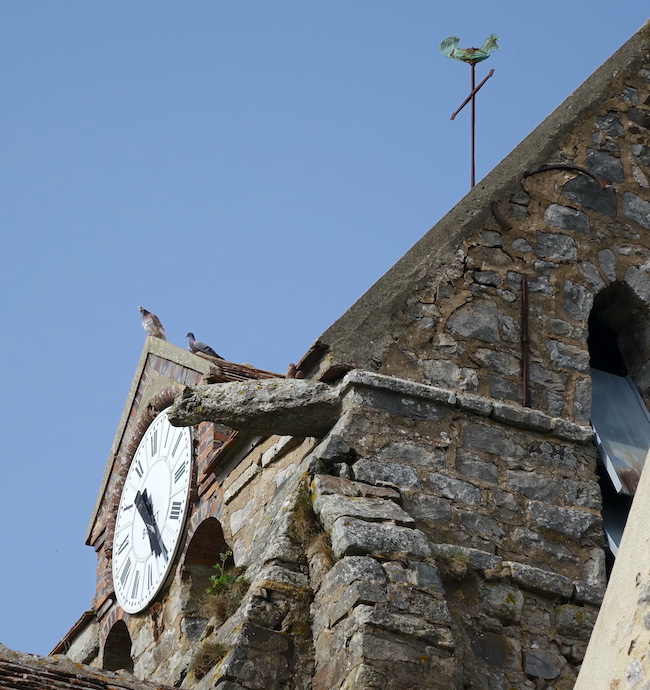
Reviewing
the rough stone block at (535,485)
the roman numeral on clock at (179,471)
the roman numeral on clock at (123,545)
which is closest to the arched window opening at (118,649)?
the roman numeral on clock at (123,545)

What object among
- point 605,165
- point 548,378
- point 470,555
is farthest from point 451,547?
point 605,165

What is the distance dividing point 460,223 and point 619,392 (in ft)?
4.56

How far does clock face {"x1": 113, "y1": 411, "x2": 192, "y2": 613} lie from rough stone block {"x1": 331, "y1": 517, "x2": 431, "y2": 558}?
7.79 ft

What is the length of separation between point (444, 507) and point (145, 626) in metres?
2.61

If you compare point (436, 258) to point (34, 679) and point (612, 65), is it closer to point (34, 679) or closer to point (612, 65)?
point (612, 65)

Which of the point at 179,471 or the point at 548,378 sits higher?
the point at 548,378

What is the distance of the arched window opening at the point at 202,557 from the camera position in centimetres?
782

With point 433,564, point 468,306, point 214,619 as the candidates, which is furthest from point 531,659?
point 468,306

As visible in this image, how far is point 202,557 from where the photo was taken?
7.95 m

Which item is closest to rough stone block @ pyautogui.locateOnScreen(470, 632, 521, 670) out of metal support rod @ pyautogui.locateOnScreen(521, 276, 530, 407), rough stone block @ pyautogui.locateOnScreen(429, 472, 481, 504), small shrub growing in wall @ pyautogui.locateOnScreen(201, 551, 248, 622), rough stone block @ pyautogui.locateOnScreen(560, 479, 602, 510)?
rough stone block @ pyautogui.locateOnScreen(429, 472, 481, 504)

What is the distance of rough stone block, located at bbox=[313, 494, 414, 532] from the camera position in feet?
19.8

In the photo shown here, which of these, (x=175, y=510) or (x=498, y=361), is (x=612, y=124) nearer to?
(x=498, y=361)

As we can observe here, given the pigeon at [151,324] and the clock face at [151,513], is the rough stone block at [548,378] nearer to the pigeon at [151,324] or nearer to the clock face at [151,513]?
the clock face at [151,513]

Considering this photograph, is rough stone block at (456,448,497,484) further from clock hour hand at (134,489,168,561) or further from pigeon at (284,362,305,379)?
clock hour hand at (134,489,168,561)
